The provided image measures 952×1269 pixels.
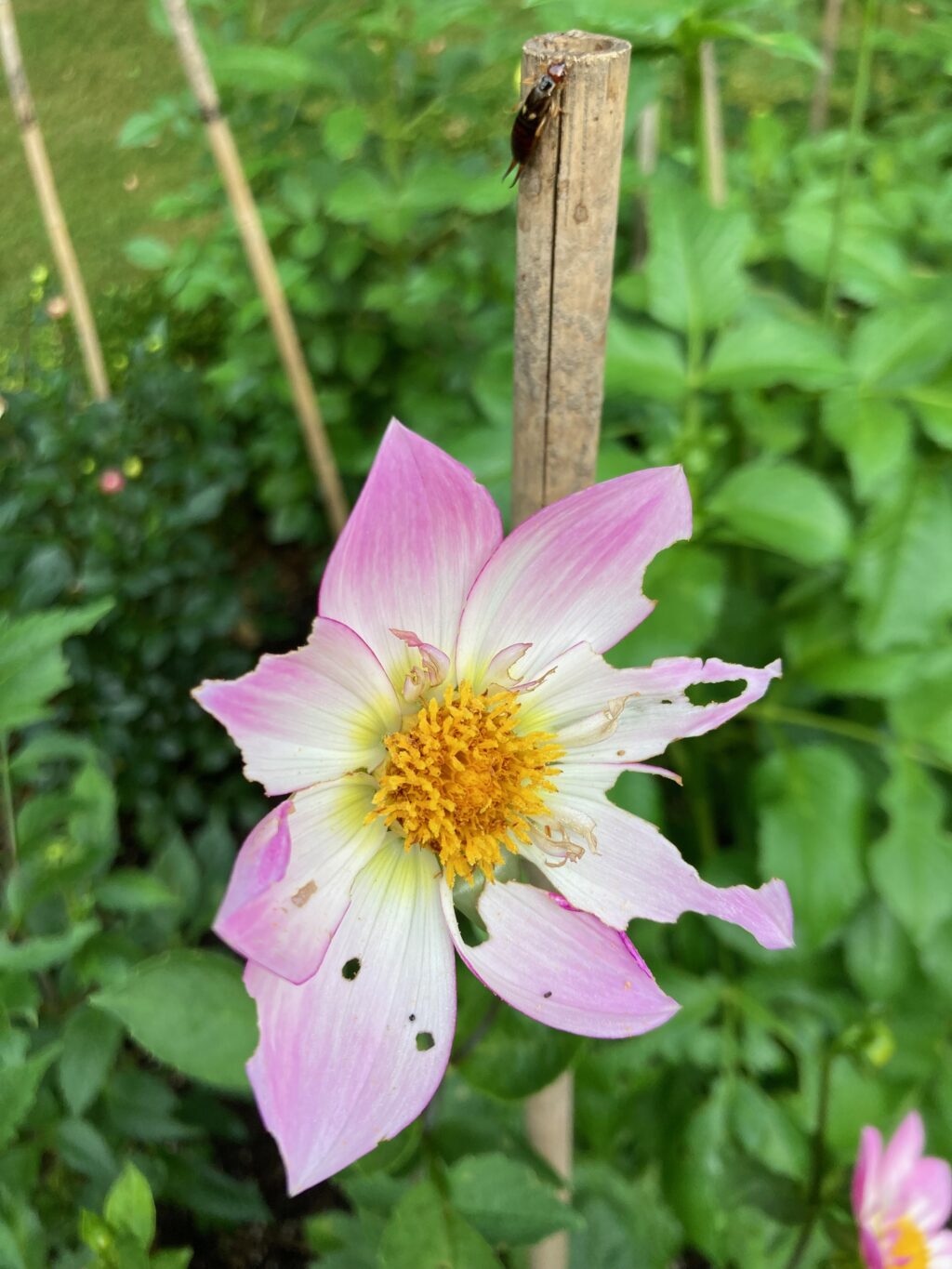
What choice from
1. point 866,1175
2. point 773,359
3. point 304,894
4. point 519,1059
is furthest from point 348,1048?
point 773,359

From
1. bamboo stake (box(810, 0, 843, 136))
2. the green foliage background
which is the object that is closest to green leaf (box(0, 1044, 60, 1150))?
the green foliage background

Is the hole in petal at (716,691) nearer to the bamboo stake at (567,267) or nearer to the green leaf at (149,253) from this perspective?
the bamboo stake at (567,267)

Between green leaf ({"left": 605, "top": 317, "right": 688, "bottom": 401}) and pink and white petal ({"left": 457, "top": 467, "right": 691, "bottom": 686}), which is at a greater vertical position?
pink and white petal ({"left": 457, "top": 467, "right": 691, "bottom": 686})

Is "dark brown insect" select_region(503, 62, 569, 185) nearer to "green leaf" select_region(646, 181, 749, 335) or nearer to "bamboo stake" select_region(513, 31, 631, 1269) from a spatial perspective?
"bamboo stake" select_region(513, 31, 631, 1269)

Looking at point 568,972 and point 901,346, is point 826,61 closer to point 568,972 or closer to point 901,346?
point 901,346

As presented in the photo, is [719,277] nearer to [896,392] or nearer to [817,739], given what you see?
[896,392]
